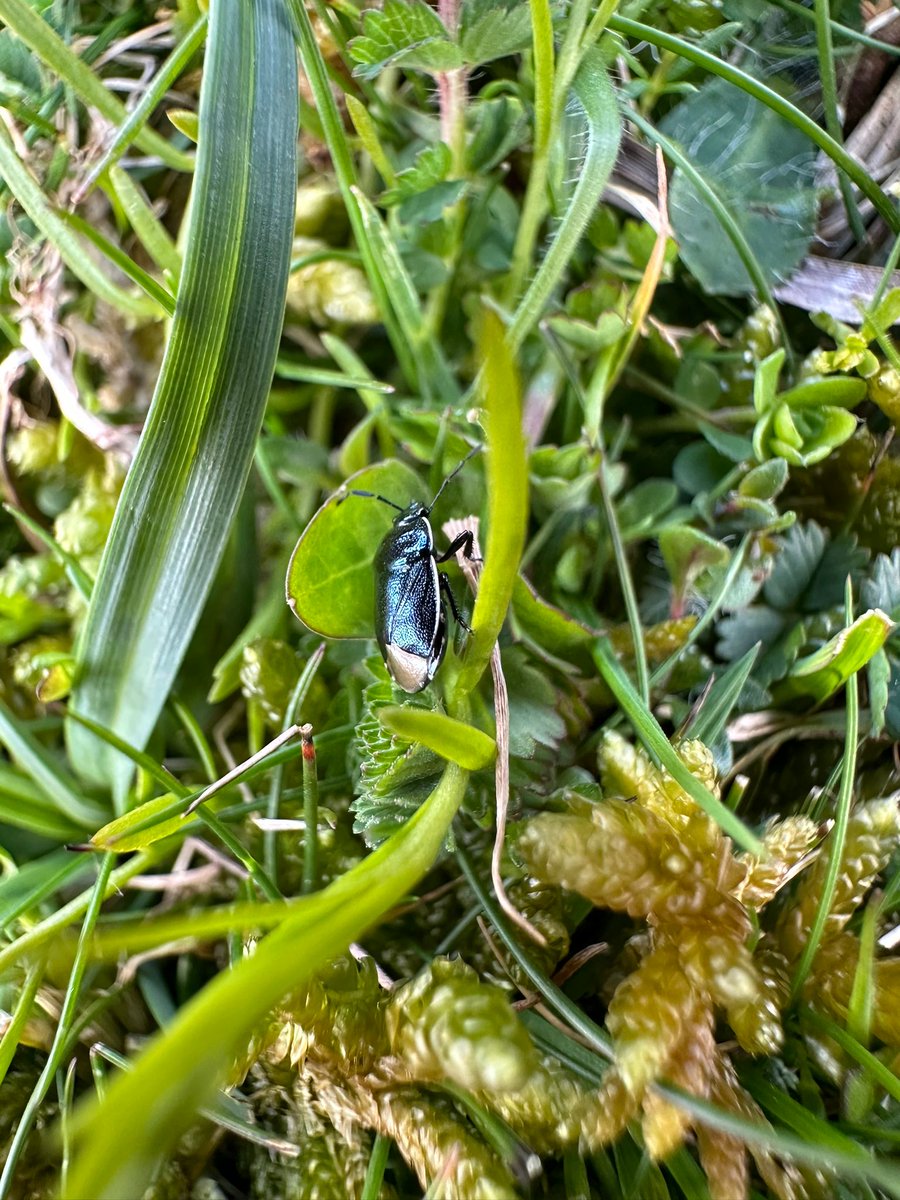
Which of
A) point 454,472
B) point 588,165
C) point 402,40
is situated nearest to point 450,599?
point 454,472

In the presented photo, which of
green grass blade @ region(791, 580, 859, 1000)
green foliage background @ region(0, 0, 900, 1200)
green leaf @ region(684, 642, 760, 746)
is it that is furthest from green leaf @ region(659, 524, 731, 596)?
green grass blade @ region(791, 580, 859, 1000)

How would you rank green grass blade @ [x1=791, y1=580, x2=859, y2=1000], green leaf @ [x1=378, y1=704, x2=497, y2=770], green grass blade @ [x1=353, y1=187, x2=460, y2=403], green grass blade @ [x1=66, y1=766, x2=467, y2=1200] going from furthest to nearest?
1. green grass blade @ [x1=353, y1=187, x2=460, y2=403]
2. green grass blade @ [x1=791, y1=580, x2=859, y2=1000]
3. green leaf @ [x1=378, y1=704, x2=497, y2=770]
4. green grass blade @ [x1=66, y1=766, x2=467, y2=1200]

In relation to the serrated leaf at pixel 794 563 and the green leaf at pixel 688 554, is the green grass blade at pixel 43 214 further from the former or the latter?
the serrated leaf at pixel 794 563

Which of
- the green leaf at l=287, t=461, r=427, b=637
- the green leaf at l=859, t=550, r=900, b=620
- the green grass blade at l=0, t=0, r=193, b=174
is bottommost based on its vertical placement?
the green leaf at l=287, t=461, r=427, b=637

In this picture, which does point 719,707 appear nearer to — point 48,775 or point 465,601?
point 465,601

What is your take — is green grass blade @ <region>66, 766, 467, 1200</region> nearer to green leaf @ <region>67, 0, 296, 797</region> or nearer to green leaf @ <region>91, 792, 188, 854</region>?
green leaf @ <region>91, 792, 188, 854</region>
